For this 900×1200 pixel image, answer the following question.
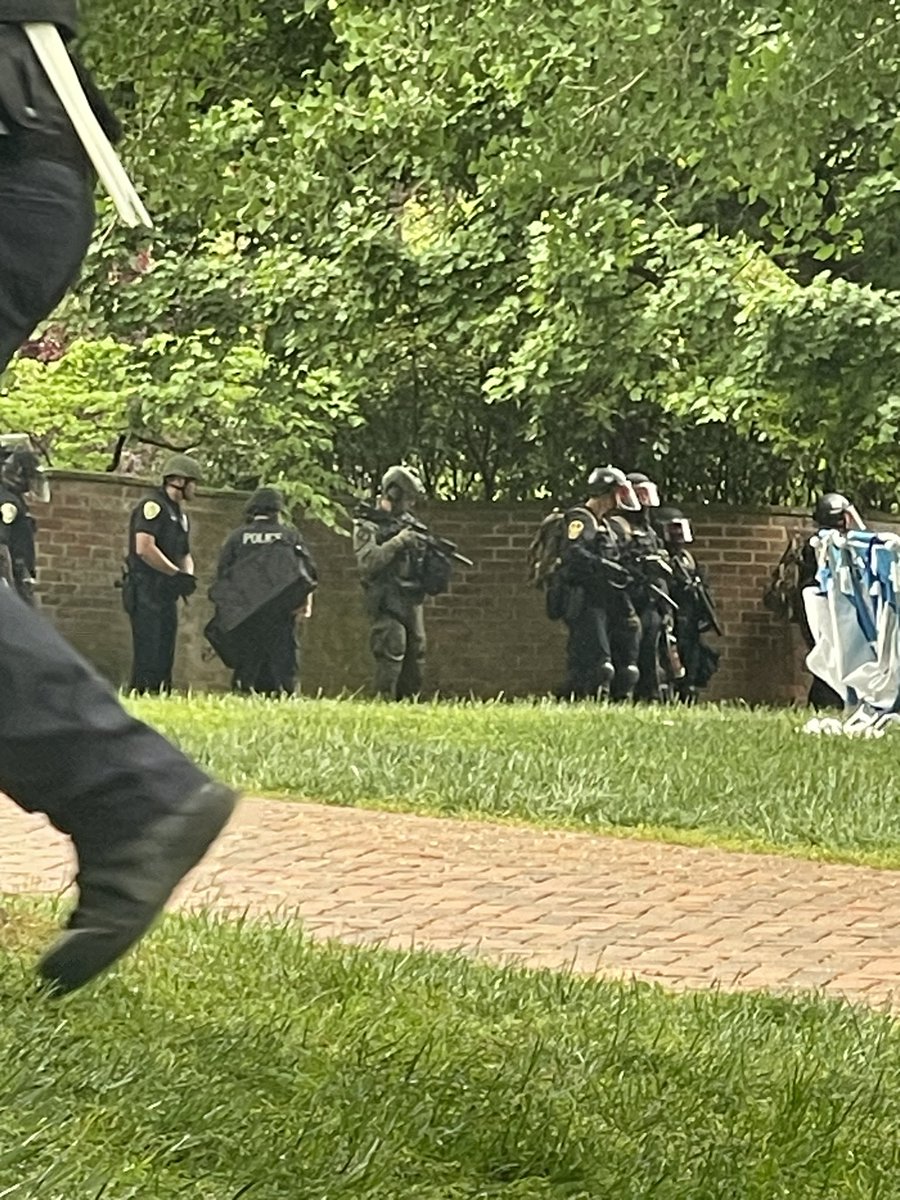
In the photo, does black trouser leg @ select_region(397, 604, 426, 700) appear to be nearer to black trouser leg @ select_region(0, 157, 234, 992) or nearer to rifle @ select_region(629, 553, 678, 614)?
rifle @ select_region(629, 553, 678, 614)

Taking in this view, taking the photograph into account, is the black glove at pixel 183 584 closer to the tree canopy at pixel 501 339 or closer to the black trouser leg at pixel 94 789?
the tree canopy at pixel 501 339

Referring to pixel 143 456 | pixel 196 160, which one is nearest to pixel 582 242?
pixel 196 160

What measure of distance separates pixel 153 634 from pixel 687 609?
206 inches

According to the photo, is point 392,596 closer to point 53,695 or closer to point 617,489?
point 617,489

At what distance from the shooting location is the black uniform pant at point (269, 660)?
71.2 feet

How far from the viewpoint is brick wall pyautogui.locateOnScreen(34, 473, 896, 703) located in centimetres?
2316

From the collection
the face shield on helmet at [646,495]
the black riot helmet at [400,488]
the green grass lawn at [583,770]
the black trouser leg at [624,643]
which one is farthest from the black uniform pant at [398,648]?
the green grass lawn at [583,770]

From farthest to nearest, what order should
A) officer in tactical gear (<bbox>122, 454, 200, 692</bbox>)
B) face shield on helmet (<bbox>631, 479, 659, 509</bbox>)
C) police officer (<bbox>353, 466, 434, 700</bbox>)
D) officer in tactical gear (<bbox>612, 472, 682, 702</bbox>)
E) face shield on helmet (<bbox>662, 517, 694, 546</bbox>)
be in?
face shield on helmet (<bbox>662, 517, 694, 546</bbox>), face shield on helmet (<bbox>631, 479, 659, 509</bbox>), officer in tactical gear (<bbox>612, 472, 682, 702</bbox>), police officer (<bbox>353, 466, 434, 700</bbox>), officer in tactical gear (<bbox>122, 454, 200, 692</bbox>)

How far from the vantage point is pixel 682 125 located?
1039 centimetres

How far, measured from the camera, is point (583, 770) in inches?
505

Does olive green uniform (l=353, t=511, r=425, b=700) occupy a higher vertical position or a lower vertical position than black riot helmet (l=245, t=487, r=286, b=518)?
lower

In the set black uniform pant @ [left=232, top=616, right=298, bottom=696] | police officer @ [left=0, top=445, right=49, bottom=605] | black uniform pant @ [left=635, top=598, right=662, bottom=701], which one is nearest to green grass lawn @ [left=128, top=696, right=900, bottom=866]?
police officer @ [left=0, top=445, right=49, bottom=605]

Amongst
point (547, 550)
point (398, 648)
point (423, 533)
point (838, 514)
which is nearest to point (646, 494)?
point (547, 550)

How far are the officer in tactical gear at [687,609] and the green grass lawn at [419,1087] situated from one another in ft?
55.3
